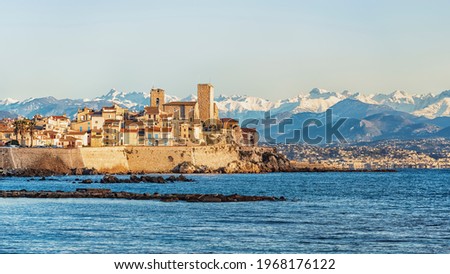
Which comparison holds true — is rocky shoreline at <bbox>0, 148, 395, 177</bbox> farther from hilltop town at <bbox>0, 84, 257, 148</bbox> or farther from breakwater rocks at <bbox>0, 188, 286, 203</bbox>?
breakwater rocks at <bbox>0, 188, 286, 203</bbox>

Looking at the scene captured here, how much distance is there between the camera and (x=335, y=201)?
189 feet

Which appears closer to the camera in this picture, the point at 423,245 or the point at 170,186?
the point at 423,245

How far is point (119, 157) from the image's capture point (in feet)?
328

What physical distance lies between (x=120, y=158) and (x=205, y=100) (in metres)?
37.6

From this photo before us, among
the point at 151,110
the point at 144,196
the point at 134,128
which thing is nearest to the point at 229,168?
the point at 134,128

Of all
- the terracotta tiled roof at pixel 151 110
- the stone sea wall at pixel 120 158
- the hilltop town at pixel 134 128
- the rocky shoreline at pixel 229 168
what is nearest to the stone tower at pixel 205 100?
the hilltop town at pixel 134 128

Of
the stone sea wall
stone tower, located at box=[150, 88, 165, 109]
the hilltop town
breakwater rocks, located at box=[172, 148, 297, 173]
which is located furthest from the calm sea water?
stone tower, located at box=[150, 88, 165, 109]

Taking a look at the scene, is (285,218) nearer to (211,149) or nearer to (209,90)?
(211,149)

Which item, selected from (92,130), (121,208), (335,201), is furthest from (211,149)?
(121,208)

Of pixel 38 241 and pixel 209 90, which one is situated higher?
pixel 209 90

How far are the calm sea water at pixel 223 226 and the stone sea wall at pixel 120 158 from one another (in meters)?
37.2

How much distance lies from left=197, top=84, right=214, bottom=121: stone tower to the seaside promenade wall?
21.7 meters

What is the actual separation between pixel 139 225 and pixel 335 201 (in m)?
20.8

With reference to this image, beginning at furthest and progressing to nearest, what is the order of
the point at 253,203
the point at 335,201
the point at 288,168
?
the point at 288,168 → the point at 335,201 → the point at 253,203
